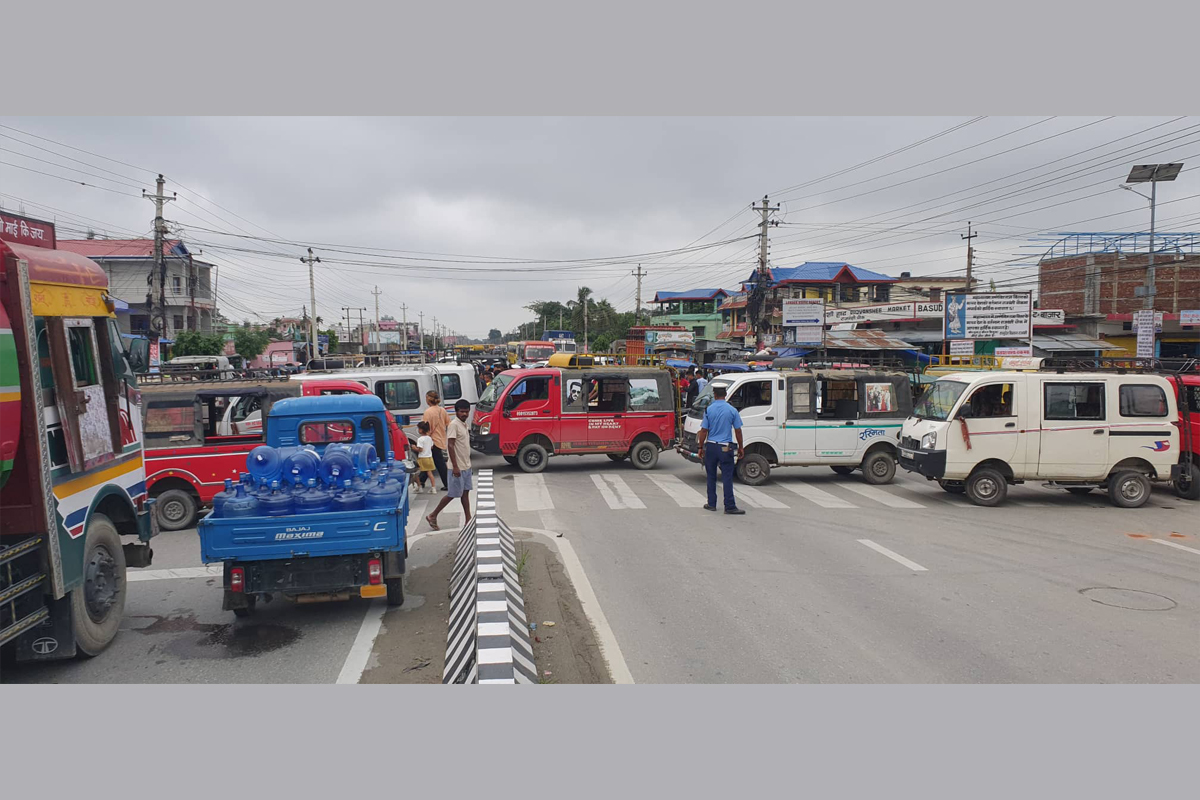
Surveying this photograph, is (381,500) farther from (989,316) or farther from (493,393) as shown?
(989,316)

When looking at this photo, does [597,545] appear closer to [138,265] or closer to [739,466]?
[739,466]

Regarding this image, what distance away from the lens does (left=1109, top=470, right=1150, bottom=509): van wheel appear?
12.8m

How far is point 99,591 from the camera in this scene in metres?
6.23

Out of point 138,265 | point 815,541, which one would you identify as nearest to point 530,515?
point 815,541

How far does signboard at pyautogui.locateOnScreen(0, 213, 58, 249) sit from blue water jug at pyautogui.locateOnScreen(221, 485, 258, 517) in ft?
8.09

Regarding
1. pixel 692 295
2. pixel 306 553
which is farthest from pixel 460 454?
pixel 692 295

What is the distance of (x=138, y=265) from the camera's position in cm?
4575

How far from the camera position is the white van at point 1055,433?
41.5 feet

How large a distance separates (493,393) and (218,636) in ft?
35.2

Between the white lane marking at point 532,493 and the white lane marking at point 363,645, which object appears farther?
the white lane marking at point 532,493

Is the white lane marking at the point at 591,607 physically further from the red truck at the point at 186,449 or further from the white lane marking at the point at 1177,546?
the white lane marking at the point at 1177,546

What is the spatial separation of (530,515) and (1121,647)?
7.80m

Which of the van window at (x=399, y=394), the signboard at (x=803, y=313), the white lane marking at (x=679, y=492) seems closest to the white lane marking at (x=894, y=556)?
the white lane marking at (x=679, y=492)

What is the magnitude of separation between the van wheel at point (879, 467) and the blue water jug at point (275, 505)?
11807mm
